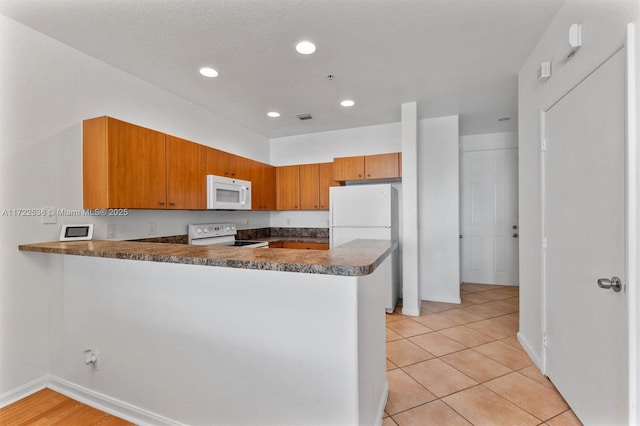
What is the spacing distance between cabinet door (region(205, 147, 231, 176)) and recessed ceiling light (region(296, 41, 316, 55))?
161 cm

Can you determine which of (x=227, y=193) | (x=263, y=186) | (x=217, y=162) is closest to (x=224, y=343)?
(x=227, y=193)

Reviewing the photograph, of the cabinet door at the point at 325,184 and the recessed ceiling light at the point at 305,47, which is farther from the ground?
the recessed ceiling light at the point at 305,47

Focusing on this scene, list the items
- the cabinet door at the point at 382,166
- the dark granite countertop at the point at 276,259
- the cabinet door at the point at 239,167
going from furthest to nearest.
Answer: the cabinet door at the point at 382,166 < the cabinet door at the point at 239,167 < the dark granite countertop at the point at 276,259

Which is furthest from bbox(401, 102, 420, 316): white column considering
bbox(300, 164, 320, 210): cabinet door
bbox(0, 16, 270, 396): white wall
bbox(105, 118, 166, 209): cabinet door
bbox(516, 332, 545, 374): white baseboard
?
bbox(0, 16, 270, 396): white wall

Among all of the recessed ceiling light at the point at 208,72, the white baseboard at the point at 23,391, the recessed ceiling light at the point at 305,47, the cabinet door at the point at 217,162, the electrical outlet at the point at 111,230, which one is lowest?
the white baseboard at the point at 23,391

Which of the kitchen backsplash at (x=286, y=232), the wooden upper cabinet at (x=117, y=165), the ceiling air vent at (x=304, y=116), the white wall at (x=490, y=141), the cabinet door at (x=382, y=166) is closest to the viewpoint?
the wooden upper cabinet at (x=117, y=165)

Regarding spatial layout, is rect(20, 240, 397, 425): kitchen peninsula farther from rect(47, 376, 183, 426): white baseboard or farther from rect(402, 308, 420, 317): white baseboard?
rect(402, 308, 420, 317): white baseboard

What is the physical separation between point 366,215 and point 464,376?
6.50 feet

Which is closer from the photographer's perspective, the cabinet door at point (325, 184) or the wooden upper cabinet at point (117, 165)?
the wooden upper cabinet at point (117, 165)

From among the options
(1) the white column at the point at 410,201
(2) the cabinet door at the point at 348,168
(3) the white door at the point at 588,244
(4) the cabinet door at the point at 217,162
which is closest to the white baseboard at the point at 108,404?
(4) the cabinet door at the point at 217,162

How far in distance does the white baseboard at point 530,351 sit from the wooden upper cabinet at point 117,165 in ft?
11.6

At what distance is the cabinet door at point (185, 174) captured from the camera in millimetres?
2797

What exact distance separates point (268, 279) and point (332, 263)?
1.17 ft

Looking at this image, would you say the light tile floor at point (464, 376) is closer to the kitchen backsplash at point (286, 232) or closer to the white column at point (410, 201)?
the white column at point (410, 201)
